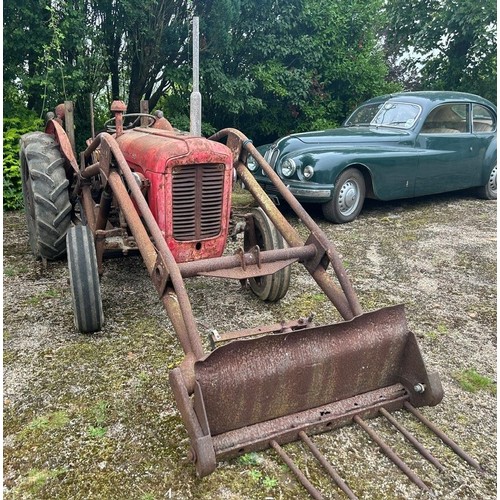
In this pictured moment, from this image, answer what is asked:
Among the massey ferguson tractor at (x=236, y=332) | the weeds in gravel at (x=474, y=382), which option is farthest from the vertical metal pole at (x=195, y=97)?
the weeds in gravel at (x=474, y=382)

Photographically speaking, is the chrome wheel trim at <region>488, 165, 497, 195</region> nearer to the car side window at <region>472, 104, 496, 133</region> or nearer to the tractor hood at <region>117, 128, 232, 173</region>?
the car side window at <region>472, 104, 496, 133</region>

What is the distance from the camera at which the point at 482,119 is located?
8055 millimetres

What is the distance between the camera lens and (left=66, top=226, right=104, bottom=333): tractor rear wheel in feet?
10.9

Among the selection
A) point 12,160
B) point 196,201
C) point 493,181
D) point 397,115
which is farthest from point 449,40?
point 196,201

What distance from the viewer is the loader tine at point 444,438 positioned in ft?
7.96

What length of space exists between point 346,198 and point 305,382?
4.59 metres

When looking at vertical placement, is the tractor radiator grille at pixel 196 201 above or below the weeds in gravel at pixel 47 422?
above

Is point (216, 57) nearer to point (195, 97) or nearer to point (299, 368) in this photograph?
point (195, 97)

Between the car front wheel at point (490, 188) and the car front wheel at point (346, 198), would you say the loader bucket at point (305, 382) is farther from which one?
the car front wheel at point (490, 188)

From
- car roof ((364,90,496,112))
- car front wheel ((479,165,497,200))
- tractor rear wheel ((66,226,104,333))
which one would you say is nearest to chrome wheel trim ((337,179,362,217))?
car roof ((364,90,496,112))

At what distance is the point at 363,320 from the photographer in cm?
265

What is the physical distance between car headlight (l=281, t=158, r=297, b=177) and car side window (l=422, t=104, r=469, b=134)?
2210 millimetres

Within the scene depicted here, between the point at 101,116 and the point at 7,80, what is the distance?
6.43 feet

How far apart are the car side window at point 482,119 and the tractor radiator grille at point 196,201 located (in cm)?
593
